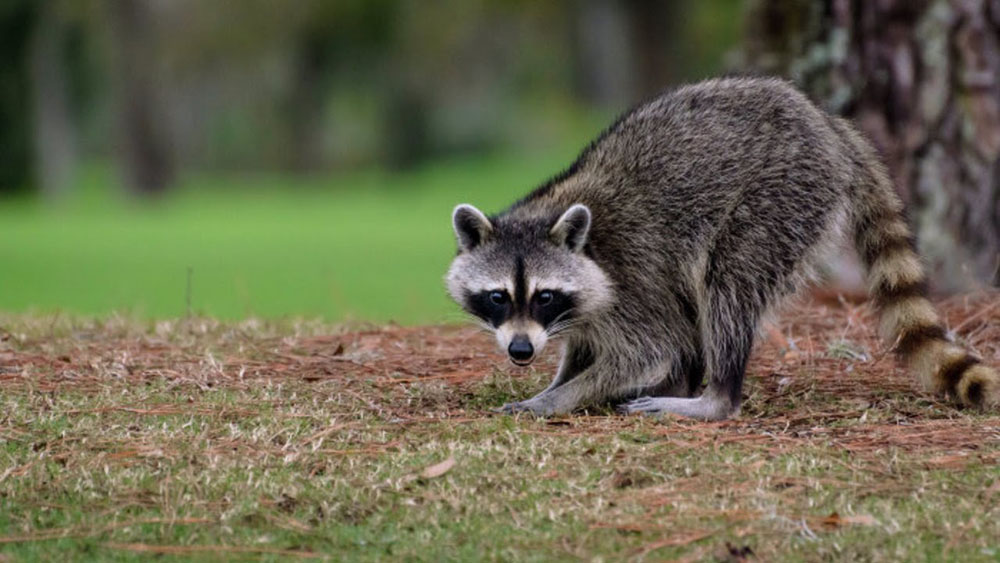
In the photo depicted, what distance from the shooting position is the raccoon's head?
5793 mm

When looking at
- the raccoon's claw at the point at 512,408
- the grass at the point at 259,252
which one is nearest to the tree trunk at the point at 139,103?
the grass at the point at 259,252

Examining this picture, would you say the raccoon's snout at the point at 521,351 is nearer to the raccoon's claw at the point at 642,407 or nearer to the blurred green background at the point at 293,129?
the raccoon's claw at the point at 642,407

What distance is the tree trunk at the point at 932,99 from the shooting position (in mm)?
8750

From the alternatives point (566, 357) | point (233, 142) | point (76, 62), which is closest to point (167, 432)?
point (566, 357)

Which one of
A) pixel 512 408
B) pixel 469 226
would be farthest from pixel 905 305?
pixel 469 226

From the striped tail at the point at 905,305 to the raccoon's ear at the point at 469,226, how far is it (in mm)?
1561

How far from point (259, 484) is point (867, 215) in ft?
9.83

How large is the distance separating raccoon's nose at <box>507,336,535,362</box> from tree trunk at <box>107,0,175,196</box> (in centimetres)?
2548

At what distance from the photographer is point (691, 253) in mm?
6039

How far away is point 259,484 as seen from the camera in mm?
4387

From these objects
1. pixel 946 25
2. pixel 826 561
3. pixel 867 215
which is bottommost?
pixel 826 561

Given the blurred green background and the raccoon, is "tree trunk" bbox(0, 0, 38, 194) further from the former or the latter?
the raccoon

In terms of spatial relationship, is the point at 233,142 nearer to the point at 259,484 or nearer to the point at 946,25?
the point at 946,25

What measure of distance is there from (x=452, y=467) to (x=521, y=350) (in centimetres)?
108
